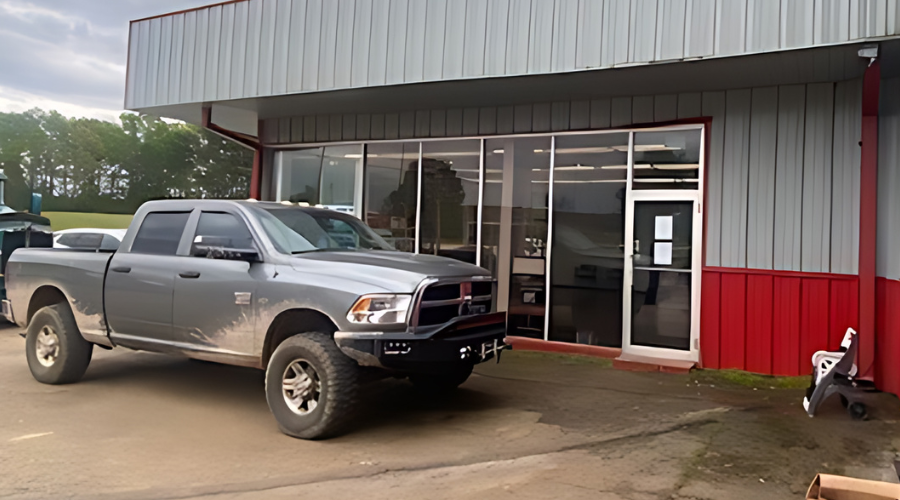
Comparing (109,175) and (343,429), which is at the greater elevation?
(109,175)

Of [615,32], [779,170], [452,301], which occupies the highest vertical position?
[615,32]

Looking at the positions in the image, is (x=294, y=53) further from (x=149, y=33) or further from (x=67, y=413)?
(x=67, y=413)

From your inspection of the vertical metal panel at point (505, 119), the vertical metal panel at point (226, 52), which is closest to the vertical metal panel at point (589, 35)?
the vertical metal panel at point (505, 119)

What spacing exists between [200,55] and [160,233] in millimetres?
4301

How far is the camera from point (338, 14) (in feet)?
29.2

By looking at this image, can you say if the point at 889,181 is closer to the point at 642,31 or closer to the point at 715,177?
the point at 715,177

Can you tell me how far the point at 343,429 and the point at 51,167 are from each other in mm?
38763

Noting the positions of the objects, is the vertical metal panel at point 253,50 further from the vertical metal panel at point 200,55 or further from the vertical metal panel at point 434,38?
the vertical metal panel at point 434,38

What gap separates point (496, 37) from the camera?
308 inches

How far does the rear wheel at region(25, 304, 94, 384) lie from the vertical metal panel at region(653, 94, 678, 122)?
7285mm

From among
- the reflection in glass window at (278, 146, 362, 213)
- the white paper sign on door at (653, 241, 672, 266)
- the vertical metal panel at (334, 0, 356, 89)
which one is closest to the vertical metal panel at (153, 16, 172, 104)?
the reflection in glass window at (278, 146, 362, 213)

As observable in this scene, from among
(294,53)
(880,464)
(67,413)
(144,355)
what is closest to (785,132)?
(880,464)

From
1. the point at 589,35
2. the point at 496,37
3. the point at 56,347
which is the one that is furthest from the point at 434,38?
the point at 56,347

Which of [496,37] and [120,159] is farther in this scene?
[120,159]
